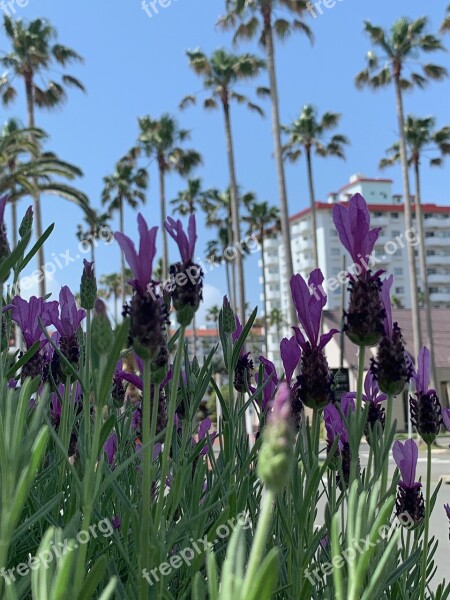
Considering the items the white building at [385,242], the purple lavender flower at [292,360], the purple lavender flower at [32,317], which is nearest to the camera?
Answer: the purple lavender flower at [292,360]

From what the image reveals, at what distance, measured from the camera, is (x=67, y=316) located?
121 centimetres

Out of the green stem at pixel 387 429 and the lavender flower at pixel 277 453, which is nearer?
the lavender flower at pixel 277 453

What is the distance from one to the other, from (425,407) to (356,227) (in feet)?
1.26

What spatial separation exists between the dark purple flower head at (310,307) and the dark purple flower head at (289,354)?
0.43ft

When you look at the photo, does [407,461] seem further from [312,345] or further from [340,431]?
[312,345]

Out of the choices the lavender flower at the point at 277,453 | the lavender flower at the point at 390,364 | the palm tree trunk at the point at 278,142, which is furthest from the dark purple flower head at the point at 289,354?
the palm tree trunk at the point at 278,142

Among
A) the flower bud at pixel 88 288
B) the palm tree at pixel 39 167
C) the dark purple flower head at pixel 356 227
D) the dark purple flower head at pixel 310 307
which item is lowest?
the dark purple flower head at pixel 310 307

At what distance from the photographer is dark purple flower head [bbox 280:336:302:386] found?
1116mm

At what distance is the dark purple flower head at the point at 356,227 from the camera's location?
87 centimetres

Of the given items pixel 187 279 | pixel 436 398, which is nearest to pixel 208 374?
pixel 187 279

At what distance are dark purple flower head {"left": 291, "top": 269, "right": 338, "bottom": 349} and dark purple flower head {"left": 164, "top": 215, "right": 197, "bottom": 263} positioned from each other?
0.21 meters

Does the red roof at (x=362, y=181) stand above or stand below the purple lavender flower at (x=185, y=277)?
above

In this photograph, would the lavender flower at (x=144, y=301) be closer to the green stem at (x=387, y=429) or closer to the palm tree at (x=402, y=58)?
the green stem at (x=387, y=429)

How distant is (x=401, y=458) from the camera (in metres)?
1.19
